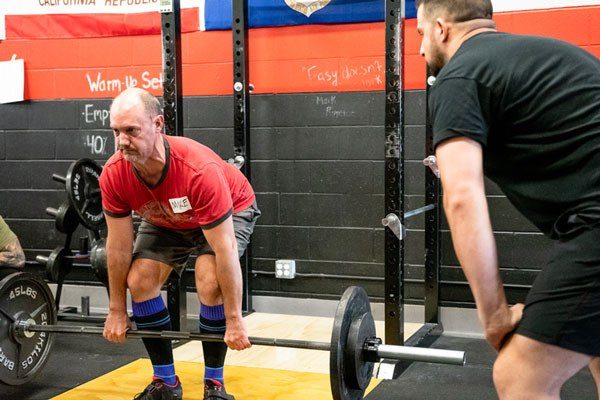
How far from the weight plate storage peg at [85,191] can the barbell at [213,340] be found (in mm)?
935

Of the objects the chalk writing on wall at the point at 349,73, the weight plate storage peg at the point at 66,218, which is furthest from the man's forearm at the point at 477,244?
the weight plate storage peg at the point at 66,218

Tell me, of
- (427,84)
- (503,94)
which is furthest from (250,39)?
(503,94)

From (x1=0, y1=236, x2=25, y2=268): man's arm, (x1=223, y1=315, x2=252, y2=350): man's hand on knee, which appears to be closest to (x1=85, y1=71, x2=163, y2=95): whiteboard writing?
(x1=0, y1=236, x2=25, y2=268): man's arm

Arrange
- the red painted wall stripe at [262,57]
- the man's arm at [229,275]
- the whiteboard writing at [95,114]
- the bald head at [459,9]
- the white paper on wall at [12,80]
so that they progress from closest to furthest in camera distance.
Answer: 1. the bald head at [459,9]
2. the man's arm at [229,275]
3. the red painted wall stripe at [262,57]
4. the whiteboard writing at [95,114]
5. the white paper on wall at [12,80]

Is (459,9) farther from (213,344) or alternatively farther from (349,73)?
(349,73)

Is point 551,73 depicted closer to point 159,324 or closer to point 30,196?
point 159,324

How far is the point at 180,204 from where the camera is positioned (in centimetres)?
296

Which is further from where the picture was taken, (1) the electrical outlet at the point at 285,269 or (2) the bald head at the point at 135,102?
(1) the electrical outlet at the point at 285,269

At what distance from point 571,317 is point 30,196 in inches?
176

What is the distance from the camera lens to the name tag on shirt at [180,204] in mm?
2951

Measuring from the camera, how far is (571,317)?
166cm

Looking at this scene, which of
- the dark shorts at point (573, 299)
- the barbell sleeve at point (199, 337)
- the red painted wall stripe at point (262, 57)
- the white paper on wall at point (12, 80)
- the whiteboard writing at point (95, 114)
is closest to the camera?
the dark shorts at point (573, 299)

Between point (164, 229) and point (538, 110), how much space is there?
1.91 metres

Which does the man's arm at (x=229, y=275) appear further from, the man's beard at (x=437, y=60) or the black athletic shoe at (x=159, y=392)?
the man's beard at (x=437, y=60)
